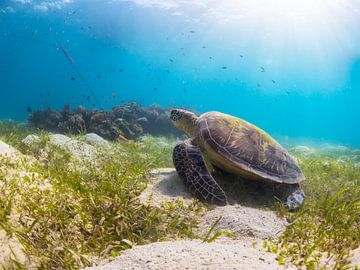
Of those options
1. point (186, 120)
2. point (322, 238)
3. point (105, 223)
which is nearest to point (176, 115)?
point (186, 120)

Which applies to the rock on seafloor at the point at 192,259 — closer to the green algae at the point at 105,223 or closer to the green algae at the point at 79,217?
the green algae at the point at 105,223

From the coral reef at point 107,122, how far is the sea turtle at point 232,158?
322 inches

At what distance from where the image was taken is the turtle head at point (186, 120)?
5.45 meters

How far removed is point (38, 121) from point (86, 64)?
88.8 metres

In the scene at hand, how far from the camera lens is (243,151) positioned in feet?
15.1

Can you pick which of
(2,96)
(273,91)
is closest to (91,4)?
(2,96)

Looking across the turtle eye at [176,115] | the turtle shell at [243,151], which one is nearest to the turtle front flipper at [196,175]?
the turtle shell at [243,151]

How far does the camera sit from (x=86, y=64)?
98250mm

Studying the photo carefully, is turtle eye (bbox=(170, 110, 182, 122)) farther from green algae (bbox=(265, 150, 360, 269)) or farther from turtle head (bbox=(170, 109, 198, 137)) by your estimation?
green algae (bbox=(265, 150, 360, 269))

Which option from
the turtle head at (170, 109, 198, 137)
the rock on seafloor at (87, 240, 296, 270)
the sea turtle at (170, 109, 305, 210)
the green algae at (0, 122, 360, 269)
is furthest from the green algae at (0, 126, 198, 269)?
the turtle head at (170, 109, 198, 137)

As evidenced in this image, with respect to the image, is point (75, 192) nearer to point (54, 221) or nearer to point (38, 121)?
point (54, 221)

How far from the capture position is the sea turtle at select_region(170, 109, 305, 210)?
4259 mm

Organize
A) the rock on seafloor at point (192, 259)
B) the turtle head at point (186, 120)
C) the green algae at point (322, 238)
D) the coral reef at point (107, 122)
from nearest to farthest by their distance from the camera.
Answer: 1. the rock on seafloor at point (192, 259)
2. the green algae at point (322, 238)
3. the turtle head at point (186, 120)
4. the coral reef at point (107, 122)

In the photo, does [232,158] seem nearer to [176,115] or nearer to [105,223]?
[176,115]
